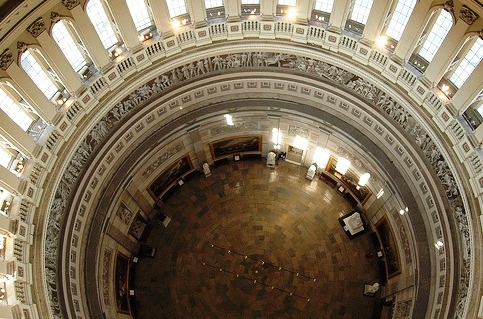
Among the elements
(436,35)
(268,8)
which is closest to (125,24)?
(268,8)

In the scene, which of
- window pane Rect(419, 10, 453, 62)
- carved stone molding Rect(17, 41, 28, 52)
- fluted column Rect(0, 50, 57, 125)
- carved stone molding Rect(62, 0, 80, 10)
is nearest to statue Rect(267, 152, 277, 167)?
window pane Rect(419, 10, 453, 62)

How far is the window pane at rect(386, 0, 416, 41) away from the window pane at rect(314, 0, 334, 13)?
2.98m

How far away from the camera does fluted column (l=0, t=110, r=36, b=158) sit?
67.1 ft

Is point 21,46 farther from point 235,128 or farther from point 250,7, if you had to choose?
point 235,128

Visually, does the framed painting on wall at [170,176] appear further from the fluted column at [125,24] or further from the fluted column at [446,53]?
the fluted column at [446,53]

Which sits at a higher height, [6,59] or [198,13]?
[198,13]

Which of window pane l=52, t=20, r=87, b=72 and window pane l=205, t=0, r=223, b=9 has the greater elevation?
window pane l=205, t=0, r=223, b=9

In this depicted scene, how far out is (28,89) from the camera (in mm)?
21031

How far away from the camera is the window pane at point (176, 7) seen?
24734mm

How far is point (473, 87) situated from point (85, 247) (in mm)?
19748

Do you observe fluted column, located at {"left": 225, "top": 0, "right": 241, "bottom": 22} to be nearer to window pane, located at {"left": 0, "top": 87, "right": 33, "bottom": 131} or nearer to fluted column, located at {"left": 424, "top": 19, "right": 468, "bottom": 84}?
fluted column, located at {"left": 424, "top": 19, "right": 468, "bottom": 84}

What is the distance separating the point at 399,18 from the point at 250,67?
8478 mm

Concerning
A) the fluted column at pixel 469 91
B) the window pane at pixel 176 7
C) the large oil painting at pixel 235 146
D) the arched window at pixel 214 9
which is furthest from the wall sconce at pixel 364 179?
the window pane at pixel 176 7

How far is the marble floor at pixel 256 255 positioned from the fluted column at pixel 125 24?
1231 cm
